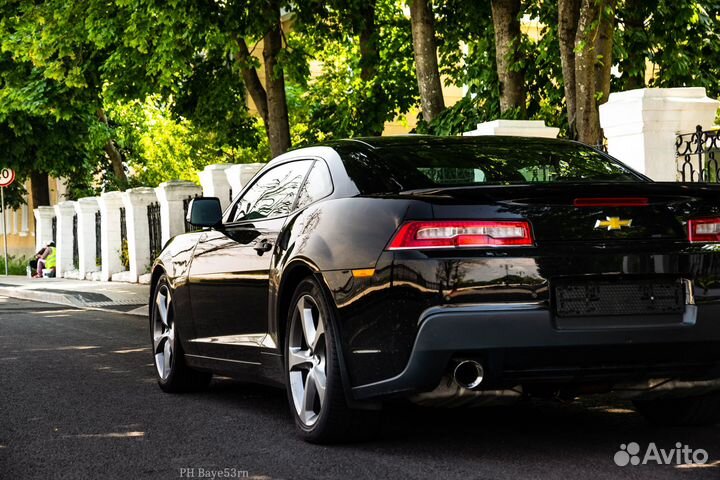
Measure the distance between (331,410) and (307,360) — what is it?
16.7 inches

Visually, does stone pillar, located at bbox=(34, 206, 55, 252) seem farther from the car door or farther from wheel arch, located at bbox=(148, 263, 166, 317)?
the car door

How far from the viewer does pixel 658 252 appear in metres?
5.62

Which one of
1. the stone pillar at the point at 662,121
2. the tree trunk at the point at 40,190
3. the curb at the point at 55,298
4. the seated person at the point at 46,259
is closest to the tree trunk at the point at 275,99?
the curb at the point at 55,298

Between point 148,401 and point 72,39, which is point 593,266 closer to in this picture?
point 148,401

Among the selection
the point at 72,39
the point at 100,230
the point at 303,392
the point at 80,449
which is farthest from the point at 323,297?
the point at 100,230

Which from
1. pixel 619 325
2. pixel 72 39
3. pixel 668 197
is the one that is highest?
pixel 72 39

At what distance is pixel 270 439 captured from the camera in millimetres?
6605

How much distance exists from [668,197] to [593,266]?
1.80 feet

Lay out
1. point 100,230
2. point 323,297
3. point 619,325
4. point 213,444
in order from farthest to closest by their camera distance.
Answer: point 100,230, point 213,444, point 323,297, point 619,325

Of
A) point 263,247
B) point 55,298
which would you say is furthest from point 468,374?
point 55,298

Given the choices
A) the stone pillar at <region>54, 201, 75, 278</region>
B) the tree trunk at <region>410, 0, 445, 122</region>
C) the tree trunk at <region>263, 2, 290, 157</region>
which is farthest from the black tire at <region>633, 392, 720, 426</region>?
the stone pillar at <region>54, 201, 75, 278</region>

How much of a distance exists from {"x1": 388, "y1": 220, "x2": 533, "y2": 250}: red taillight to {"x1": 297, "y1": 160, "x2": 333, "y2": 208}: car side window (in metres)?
1.10

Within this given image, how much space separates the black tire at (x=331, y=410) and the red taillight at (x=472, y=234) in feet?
2.40

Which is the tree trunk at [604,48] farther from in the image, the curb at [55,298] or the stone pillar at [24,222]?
the stone pillar at [24,222]
